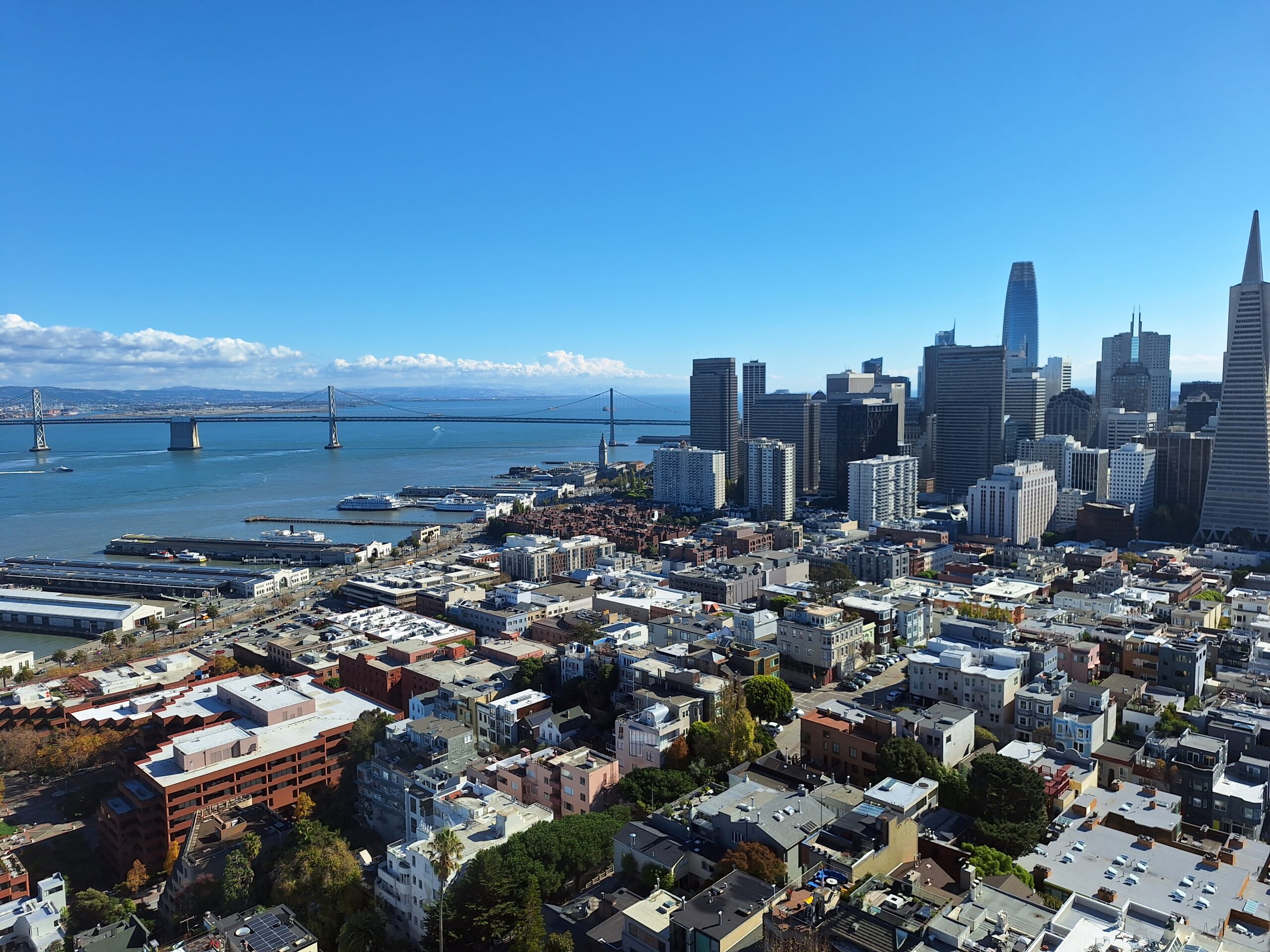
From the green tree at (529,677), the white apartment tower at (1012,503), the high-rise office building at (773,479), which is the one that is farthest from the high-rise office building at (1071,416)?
the green tree at (529,677)

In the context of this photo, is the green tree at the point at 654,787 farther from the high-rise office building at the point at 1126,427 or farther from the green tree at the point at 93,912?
the high-rise office building at the point at 1126,427

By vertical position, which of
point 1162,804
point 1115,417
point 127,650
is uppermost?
point 1115,417

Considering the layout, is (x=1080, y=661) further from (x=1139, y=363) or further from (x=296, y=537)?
(x=1139, y=363)

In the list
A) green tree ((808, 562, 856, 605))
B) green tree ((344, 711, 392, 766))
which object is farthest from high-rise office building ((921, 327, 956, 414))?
green tree ((344, 711, 392, 766))

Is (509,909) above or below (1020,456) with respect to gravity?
below

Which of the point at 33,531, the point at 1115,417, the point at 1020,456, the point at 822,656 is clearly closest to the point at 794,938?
the point at 822,656

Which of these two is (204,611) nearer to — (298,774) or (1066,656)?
(298,774)

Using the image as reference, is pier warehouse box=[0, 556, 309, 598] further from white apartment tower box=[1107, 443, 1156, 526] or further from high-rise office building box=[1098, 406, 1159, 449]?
high-rise office building box=[1098, 406, 1159, 449]

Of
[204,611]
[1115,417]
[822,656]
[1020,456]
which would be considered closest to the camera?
[822,656]
